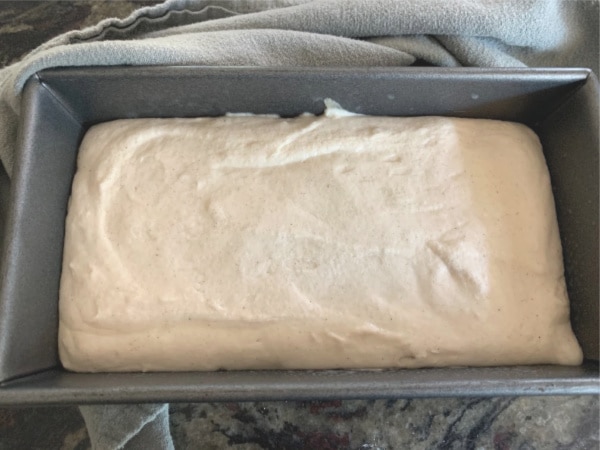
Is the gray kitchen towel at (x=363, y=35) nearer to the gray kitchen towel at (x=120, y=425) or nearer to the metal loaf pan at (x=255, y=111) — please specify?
the metal loaf pan at (x=255, y=111)

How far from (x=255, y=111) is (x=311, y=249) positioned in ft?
0.84

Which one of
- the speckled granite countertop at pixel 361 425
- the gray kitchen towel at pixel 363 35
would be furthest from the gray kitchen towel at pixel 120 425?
the gray kitchen towel at pixel 363 35

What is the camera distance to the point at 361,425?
3.20ft

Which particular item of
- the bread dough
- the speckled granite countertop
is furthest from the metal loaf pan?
the speckled granite countertop

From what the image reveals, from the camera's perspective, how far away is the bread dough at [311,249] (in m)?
0.85

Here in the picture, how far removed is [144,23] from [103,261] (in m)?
0.43

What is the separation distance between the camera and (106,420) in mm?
928

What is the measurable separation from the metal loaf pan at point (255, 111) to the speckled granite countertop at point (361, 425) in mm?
172

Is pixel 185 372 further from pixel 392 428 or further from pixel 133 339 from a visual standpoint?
pixel 392 428

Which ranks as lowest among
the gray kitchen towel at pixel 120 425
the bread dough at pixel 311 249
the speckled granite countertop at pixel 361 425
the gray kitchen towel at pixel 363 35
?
the speckled granite countertop at pixel 361 425

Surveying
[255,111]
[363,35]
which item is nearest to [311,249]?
[255,111]

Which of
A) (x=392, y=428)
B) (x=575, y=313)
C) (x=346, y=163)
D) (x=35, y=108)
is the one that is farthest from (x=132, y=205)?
(x=575, y=313)

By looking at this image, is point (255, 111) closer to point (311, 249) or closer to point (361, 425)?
point (311, 249)

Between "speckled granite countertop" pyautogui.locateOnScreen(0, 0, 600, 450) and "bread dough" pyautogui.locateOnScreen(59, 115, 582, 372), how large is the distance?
6.5 inches
